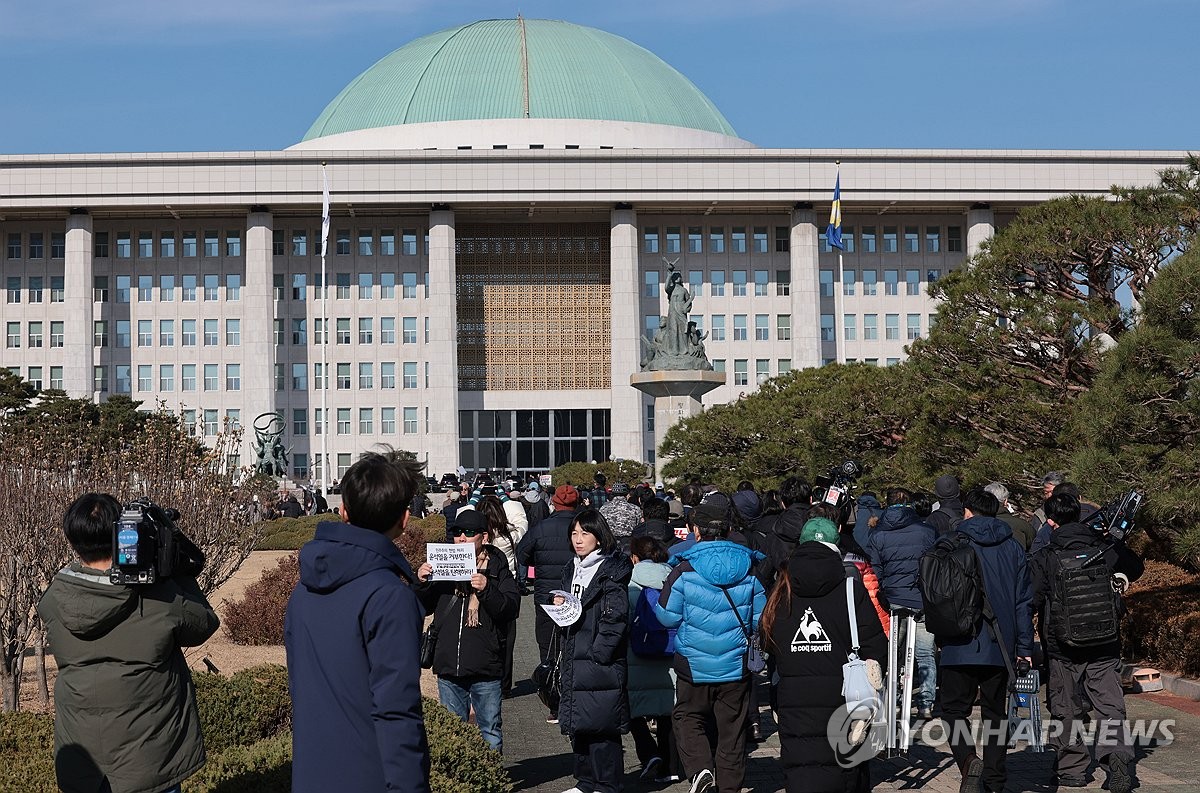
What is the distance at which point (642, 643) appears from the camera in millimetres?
9859

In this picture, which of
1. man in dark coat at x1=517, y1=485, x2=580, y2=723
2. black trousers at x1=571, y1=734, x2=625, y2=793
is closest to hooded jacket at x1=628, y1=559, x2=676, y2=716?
black trousers at x1=571, y1=734, x2=625, y2=793

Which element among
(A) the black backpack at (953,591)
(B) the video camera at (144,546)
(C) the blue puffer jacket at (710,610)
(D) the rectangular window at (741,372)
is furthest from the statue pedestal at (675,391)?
(D) the rectangular window at (741,372)

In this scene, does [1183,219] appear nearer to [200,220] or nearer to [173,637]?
[173,637]

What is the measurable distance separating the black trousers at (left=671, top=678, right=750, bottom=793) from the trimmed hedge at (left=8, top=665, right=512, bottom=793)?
123 centimetres

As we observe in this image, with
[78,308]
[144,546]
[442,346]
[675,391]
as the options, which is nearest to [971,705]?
[144,546]

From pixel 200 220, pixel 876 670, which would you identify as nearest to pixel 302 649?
pixel 876 670

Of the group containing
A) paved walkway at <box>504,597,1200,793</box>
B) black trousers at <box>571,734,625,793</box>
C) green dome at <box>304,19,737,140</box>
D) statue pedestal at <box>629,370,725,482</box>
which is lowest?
paved walkway at <box>504,597,1200,793</box>

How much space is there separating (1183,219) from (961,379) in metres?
3.44

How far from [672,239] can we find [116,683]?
262 feet

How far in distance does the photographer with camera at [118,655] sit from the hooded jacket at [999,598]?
5.07m

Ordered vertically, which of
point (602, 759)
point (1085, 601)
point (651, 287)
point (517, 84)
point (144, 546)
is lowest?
point (602, 759)

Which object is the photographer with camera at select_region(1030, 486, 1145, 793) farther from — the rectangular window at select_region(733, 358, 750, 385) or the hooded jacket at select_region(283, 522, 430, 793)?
the rectangular window at select_region(733, 358, 750, 385)

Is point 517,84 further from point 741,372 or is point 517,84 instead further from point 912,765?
point 912,765

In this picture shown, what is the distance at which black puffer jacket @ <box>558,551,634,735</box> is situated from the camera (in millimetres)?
8867
